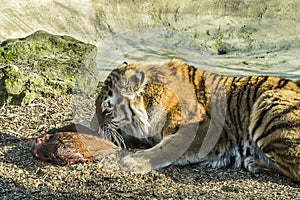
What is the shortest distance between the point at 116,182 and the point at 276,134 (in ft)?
4.17

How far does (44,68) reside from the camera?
6.12 m

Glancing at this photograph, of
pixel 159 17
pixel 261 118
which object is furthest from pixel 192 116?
pixel 159 17

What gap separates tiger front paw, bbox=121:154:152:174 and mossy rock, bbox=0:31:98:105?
5.59 feet

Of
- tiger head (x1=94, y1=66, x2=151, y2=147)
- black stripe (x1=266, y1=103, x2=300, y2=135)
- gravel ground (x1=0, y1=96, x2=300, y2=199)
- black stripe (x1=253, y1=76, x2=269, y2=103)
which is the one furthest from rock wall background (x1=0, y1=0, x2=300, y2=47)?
black stripe (x1=266, y1=103, x2=300, y2=135)

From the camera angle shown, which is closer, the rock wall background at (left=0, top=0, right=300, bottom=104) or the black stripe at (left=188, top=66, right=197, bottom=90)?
the black stripe at (left=188, top=66, right=197, bottom=90)

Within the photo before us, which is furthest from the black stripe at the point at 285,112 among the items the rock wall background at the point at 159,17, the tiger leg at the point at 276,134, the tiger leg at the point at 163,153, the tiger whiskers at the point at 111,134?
the rock wall background at the point at 159,17

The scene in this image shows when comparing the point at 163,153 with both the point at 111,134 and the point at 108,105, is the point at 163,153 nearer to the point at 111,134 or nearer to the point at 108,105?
the point at 111,134

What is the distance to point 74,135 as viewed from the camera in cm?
447

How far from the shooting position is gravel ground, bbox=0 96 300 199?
3791 millimetres

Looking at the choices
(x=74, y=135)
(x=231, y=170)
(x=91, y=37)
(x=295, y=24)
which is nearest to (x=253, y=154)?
(x=231, y=170)

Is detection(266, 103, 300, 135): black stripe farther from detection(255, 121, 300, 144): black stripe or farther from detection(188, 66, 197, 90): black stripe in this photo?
detection(188, 66, 197, 90): black stripe

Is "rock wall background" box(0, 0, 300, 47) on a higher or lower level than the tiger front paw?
higher

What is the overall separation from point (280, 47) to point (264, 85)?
5.28 metres

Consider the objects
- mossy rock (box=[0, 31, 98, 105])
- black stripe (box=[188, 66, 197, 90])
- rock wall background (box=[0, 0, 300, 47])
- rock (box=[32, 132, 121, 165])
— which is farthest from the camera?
rock wall background (box=[0, 0, 300, 47])
